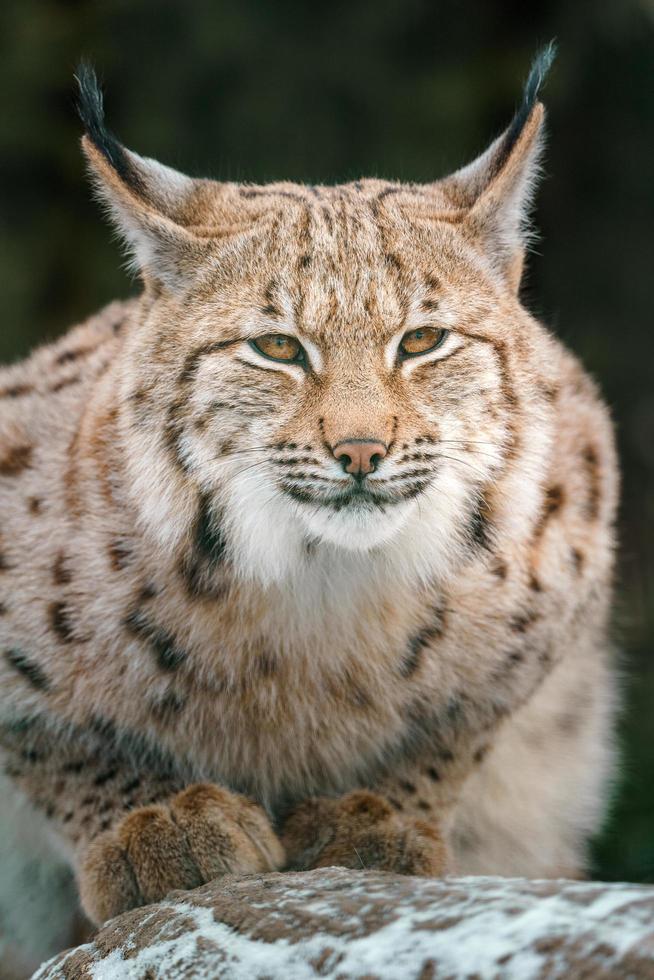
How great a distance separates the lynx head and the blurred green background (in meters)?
3.14

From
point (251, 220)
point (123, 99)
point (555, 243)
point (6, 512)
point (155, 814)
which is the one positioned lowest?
point (155, 814)

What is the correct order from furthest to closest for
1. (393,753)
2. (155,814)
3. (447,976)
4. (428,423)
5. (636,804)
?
(636,804), (393,753), (155,814), (428,423), (447,976)

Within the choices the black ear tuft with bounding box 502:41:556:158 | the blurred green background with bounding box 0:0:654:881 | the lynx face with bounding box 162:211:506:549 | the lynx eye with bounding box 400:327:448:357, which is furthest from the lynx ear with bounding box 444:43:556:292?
the blurred green background with bounding box 0:0:654:881

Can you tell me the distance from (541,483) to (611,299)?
3726mm

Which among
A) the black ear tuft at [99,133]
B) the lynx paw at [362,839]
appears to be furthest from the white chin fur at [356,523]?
the black ear tuft at [99,133]

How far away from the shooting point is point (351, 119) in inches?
258

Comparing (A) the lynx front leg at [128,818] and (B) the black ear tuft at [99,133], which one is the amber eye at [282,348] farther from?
(A) the lynx front leg at [128,818]

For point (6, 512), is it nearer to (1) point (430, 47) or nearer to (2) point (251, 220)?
(2) point (251, 220)

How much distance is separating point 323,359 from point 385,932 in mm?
1270

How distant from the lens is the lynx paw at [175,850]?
2.97 m

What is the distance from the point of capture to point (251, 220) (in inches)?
126

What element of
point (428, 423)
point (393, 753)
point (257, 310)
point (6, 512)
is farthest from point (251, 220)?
point (393, 753)

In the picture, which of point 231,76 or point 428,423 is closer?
point 428,423

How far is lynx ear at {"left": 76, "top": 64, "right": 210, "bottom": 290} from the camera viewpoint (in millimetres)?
3070
